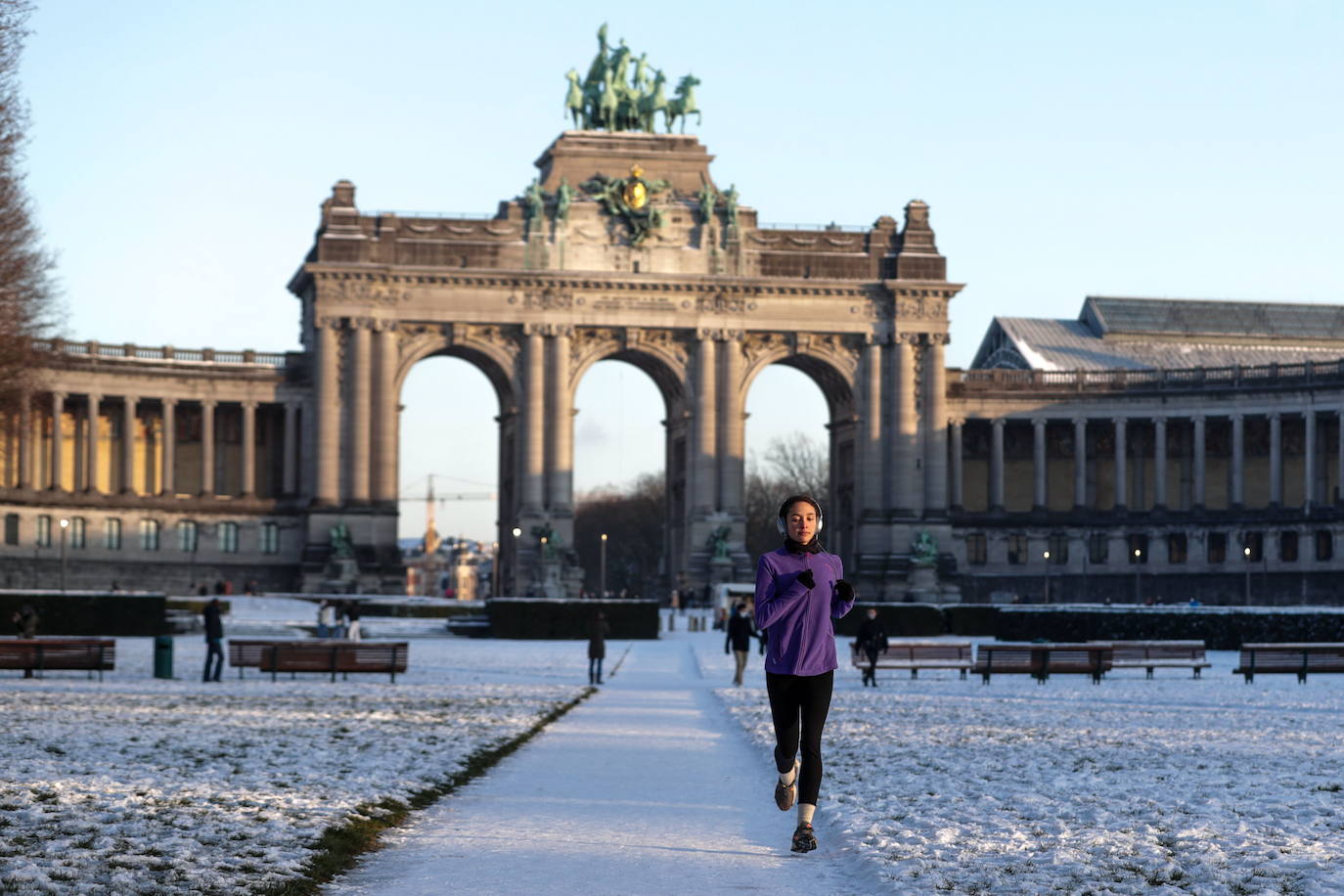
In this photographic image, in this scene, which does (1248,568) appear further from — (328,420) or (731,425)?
(328,420)

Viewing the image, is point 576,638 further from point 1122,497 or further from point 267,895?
point 267,895

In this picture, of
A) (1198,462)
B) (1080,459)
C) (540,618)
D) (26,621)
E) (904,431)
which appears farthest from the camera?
(1080,459)

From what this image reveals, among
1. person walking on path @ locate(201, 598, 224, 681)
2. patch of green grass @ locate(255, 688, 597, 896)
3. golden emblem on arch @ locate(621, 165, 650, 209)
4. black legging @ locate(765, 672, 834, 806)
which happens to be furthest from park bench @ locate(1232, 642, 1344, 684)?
golden emblem on arch @ locate(621, 165, 650, 209)

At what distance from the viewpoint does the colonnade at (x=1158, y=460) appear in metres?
118

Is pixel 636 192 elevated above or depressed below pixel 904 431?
above

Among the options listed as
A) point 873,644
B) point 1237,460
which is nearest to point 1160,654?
point 873,644

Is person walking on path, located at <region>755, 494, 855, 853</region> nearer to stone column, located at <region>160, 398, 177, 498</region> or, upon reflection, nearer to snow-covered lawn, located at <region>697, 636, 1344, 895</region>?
snow-covered lawn, located at <region>697, 636, 1344, 895</region>

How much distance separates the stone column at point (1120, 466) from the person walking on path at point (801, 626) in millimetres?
106944

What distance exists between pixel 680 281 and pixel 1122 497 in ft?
105

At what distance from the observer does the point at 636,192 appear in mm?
113188

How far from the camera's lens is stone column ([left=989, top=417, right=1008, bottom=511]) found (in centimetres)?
12319

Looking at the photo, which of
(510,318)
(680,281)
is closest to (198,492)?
(510,318)

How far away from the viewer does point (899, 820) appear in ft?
67.0

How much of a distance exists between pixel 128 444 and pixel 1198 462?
211 ft
